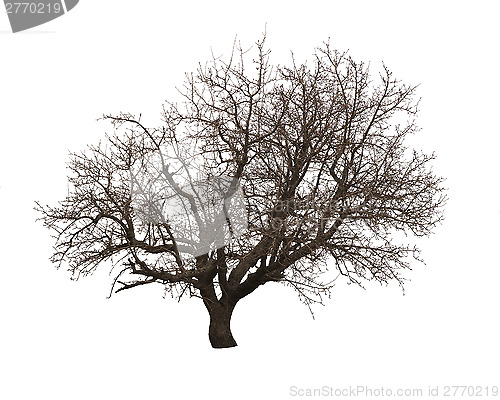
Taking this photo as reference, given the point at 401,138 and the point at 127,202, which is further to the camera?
the point at 401,138

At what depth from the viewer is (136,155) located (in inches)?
432

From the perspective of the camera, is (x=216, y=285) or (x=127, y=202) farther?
(x=216, y=285)

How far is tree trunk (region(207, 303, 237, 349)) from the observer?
37.5ft

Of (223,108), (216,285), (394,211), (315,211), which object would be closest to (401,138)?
(394,211)

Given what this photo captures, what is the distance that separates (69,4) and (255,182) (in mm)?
3710

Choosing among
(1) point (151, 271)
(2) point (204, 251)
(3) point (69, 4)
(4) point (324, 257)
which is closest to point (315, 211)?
(4) point (324, 257)

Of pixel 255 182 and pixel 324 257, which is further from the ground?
pixel 255 182

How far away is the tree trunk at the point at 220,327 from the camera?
Result: 11.4 m

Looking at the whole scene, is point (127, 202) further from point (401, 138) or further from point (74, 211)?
point (401, 138)

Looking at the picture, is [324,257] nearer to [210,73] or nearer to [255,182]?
[255,182]

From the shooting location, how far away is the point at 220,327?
11453 millimetres

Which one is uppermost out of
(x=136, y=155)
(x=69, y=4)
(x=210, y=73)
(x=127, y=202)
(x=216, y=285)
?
(x=69, y=4)

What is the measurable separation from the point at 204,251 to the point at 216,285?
25.4 inches

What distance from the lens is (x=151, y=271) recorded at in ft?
36.2
